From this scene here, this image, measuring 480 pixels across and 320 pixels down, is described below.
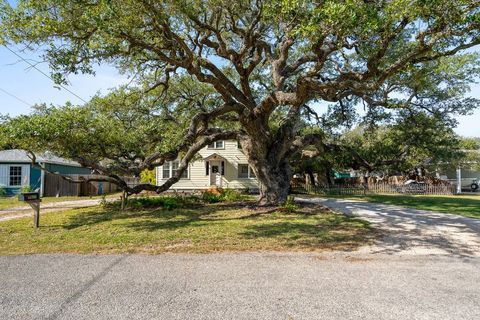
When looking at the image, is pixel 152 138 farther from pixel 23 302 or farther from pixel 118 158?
pixel 23 302

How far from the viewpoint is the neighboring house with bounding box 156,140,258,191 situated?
25.4m

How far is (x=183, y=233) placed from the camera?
25.3 ft

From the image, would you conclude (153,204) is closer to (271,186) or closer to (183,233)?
(271,186)

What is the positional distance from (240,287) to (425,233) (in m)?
6.34

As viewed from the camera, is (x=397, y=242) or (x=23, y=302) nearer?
(x=23, y=302)

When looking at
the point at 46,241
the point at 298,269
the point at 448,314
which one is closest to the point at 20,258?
the point at 46,241

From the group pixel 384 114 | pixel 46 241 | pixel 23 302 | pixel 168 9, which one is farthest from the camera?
pixel 384 114

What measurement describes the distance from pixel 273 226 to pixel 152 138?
22.6 feet

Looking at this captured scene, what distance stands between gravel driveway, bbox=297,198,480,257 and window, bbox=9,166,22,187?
22.0 metres

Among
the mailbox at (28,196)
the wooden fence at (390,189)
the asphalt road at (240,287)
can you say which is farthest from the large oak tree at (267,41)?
the wooden fence at (390,189)

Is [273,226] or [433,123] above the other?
[433,123]

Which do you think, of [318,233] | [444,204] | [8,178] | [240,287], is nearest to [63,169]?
[8,178]

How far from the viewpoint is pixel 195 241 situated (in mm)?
6867

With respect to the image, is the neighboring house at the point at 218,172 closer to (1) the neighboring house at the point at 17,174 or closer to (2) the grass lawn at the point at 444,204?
(1) the neighboring house at the point at 17,174
